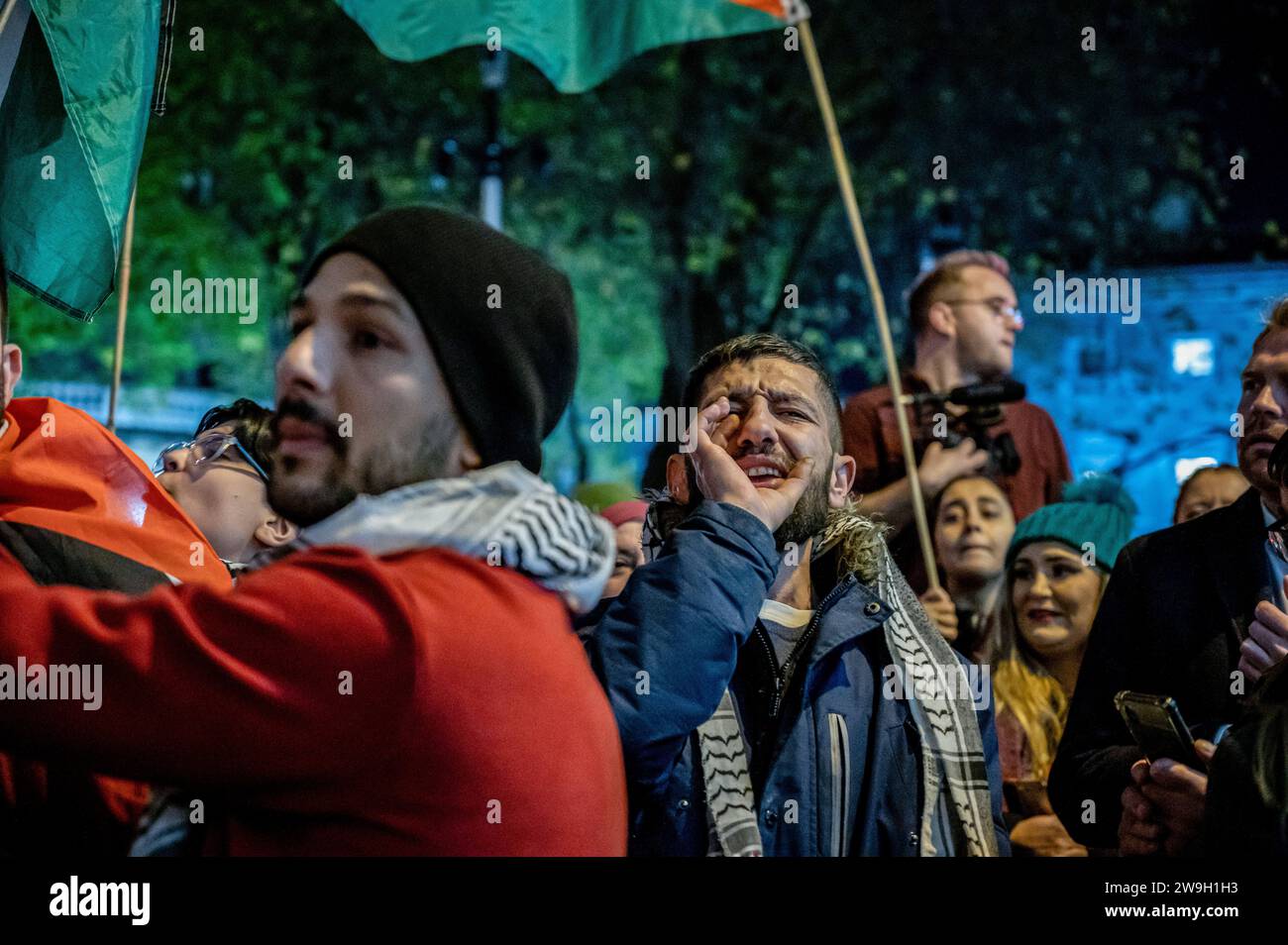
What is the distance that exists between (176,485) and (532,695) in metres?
2.07

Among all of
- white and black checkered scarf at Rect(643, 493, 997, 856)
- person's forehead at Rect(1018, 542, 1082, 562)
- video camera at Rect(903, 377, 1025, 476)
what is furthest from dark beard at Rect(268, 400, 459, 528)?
video camera at Rect(903, 377, 1025, 476)

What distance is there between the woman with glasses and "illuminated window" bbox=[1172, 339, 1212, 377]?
12.0m

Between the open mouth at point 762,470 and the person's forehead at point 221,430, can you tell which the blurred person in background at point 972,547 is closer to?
the open mouth at point 762,470

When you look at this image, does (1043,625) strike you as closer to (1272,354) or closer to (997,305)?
(997,305)

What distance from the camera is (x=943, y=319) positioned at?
5398 millimetres

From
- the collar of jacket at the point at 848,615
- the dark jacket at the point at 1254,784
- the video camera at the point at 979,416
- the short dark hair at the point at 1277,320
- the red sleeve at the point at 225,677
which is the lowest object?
the dark jacket at the point at 1254,784

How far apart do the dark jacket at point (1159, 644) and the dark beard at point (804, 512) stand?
73cm

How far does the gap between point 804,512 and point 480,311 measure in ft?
4.31

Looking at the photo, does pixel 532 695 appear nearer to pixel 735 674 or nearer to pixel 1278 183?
pixel 735 674

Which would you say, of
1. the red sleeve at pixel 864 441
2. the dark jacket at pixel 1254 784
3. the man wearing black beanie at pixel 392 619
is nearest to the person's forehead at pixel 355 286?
the man wearing black beanie at pixel 392 619

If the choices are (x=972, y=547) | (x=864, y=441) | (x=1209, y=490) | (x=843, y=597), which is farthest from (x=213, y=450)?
(x=1209, y=490)

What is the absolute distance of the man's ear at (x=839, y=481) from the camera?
339 centimetres

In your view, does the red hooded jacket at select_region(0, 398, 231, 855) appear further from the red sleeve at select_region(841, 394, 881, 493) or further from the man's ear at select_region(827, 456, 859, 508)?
the red sleeve at select_region(841, 394, 881, 493)
